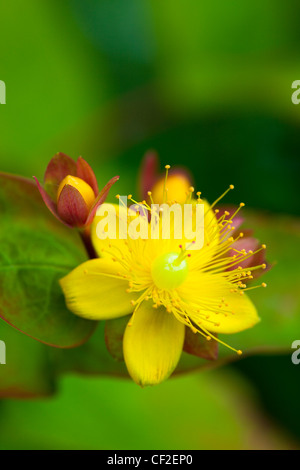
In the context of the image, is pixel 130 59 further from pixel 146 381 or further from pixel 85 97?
pixel 146 381

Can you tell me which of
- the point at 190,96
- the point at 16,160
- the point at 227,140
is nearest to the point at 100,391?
the point at 16,160

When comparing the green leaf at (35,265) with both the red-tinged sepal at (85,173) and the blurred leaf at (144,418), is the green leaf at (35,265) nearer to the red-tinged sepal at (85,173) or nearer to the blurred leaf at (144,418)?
the red-tinged sepal at (85,173)

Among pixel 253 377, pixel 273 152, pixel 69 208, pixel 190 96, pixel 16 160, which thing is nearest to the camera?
pixel 69 208

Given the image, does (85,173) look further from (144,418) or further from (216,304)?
(144,418)

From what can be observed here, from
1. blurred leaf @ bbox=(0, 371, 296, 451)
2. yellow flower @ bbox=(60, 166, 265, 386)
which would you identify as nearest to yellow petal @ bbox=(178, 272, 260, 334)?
yellow flower @ bbox=(60, 166, 265, 386)

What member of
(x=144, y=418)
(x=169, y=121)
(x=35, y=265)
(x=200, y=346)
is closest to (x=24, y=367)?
(x=35, y=265)

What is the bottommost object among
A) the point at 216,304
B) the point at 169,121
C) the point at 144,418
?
the point at 144,418

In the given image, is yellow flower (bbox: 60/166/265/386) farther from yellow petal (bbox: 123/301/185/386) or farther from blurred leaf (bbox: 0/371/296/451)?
blurred leaf (bbox: 0/371/296/451)
